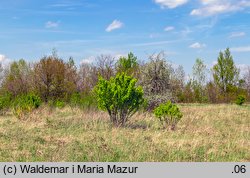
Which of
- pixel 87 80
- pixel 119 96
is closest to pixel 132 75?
pixel 119 96

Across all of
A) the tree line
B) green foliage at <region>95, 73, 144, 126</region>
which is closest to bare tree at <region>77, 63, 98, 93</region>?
the tree line

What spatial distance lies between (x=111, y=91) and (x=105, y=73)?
2228 cm

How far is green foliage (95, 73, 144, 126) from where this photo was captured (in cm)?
1372

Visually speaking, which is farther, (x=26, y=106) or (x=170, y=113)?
(x=26, y=106)

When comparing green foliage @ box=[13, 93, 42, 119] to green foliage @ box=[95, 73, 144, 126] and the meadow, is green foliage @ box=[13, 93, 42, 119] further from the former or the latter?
green foliage @ box=[95, 73, 144, 126]

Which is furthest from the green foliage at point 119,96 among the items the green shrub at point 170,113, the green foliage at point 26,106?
the green foliage at point 26,106

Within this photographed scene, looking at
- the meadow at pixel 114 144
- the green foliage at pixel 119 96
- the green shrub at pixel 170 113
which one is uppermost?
the green foliage at pixel 119 96

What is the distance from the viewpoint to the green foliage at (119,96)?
1372 cm

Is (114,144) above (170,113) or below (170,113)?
below

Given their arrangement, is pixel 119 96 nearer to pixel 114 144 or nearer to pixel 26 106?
pixel 114 144

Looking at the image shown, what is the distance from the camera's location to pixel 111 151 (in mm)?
8617

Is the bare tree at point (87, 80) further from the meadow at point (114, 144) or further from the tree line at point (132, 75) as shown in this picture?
the meadow at point (114, 144)

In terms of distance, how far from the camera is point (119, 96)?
13.7 m

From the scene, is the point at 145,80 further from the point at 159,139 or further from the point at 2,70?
the point at 2,70
